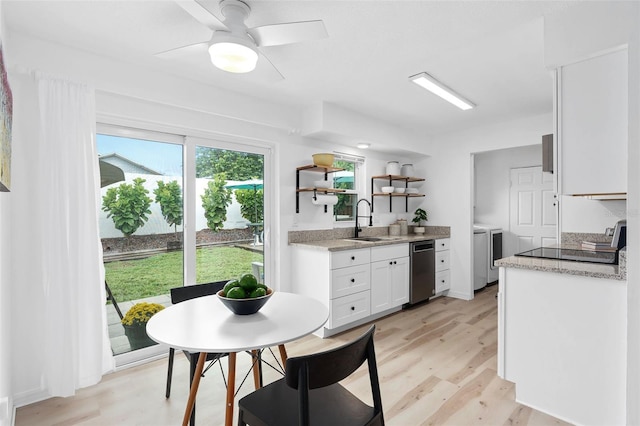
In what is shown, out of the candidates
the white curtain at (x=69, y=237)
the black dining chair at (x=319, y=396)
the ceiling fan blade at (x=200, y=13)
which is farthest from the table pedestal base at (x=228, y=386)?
the ceiling fan blade at (x=200, y=13)

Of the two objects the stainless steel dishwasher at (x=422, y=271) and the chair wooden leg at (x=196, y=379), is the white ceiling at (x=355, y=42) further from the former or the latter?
the stainless steel dishwasher at (x=422, y=271)

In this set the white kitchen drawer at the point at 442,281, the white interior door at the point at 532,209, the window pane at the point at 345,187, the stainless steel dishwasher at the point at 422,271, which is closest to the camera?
the stainless steel dishwasher at the point at 422,271

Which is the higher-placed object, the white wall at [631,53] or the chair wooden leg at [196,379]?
the white wall at [631,53]

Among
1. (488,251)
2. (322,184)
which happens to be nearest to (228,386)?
(322,184)

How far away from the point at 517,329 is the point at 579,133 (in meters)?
1.26

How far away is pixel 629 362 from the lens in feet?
4.54

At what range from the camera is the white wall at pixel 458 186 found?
4.38 metres

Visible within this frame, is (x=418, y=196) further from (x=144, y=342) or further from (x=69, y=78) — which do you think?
(x=69, y=78)

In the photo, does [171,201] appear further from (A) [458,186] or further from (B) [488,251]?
(B) [488,251]

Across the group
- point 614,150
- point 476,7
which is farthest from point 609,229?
point 476,7

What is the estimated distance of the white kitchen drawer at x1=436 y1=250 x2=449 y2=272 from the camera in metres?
4.57

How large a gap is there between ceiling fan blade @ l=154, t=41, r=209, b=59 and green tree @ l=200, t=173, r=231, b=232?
4.66 feet

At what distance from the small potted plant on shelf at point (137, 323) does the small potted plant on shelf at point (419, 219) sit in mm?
3667

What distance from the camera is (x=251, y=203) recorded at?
3395 millimetres
